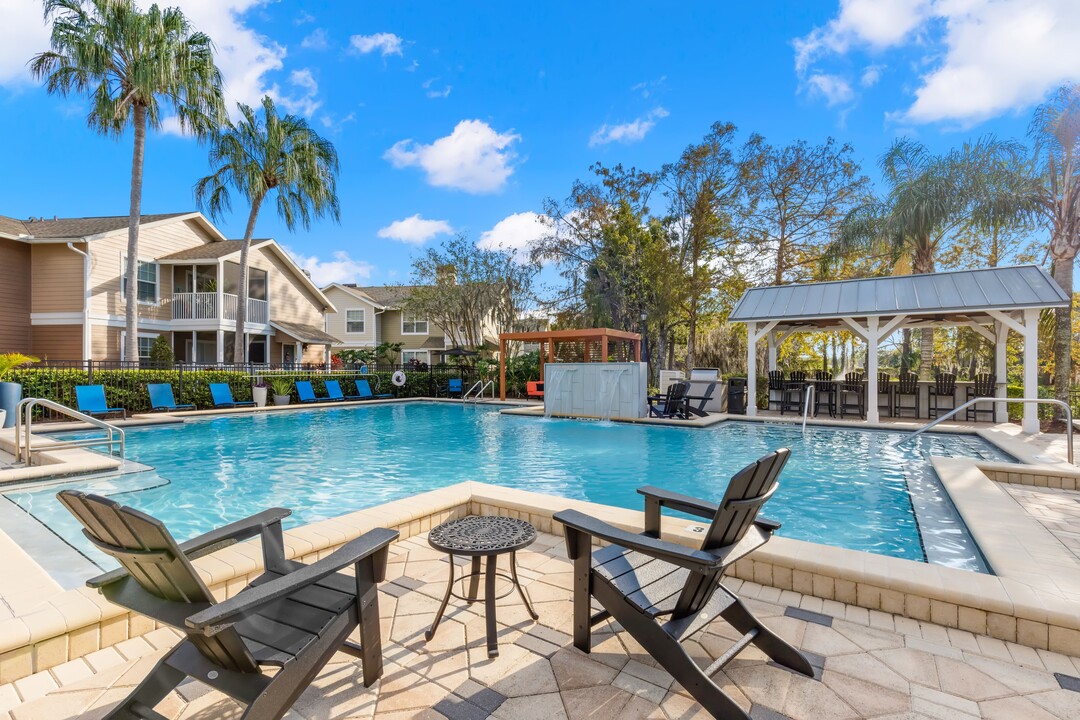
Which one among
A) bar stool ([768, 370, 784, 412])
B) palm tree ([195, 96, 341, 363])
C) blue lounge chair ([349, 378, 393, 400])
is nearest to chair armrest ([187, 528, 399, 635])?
bar stool ([768, 370, 784, 412])

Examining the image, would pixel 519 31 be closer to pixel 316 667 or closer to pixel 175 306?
Answer: pixel 175 306

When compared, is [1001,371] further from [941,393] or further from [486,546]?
[486,546]

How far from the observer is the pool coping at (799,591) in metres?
2.29

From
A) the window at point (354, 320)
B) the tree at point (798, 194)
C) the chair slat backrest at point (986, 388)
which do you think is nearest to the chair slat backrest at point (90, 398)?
the window at point (354, 320)

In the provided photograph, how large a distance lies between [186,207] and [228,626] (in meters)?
23.9

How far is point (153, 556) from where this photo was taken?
5.36ft

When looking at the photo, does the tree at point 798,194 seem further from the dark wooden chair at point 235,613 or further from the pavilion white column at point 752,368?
the dark wooden chair at point 235,613

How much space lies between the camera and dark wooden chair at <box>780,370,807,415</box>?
548 inches

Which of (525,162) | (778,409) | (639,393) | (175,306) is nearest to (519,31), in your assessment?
(525,162)

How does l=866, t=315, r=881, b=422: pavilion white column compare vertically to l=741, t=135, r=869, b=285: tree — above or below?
below

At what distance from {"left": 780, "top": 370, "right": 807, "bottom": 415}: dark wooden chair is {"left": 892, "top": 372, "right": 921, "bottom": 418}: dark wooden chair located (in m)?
2.00

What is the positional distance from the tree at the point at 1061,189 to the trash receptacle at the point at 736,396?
20.2 feet

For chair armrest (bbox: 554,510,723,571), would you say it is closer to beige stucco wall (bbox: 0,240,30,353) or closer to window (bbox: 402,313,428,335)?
beige stucco wall (bbox: 0,240,30,353)

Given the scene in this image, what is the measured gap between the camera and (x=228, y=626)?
1.56 m
